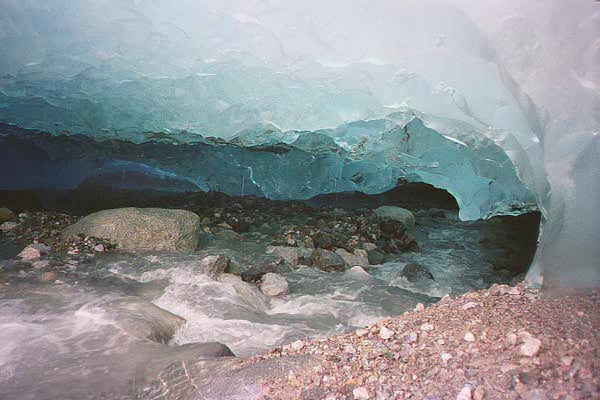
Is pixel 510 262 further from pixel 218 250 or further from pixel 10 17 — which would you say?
pixel 10 17

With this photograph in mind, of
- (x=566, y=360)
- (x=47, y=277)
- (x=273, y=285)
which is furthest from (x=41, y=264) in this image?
(x=566, y=360)

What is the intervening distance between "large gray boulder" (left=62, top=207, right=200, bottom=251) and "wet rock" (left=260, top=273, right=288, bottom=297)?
1.44 m

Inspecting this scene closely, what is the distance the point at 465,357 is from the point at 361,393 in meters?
0.47

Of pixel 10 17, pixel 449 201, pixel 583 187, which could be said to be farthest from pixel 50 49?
pixel 449 201

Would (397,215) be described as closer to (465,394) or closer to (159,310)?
(159,310)

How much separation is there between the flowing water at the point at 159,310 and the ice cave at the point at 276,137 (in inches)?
0.8

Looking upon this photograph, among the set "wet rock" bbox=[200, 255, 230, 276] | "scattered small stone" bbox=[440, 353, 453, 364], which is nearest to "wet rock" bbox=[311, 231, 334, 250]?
"wet rock" bbox=[200, 255, 230, 276]

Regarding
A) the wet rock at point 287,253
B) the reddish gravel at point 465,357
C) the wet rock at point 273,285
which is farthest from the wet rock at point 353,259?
the reddish gravel at point 465,357

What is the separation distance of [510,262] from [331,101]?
3.82m

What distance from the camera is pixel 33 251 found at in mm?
4836

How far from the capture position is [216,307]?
3838mm

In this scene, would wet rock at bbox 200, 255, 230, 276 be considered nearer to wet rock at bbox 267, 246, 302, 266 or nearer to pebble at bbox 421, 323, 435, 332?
wet rock at bbox 267, 246, 302, 266

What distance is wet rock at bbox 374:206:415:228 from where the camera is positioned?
7.87 meters

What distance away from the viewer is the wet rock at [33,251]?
479 cm
